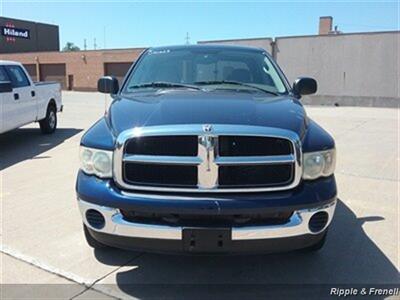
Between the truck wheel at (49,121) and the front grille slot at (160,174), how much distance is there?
869 centimetres

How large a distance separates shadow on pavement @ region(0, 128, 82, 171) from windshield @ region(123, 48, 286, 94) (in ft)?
13.2

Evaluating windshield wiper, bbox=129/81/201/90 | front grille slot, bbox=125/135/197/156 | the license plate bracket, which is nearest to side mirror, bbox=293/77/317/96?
windshield wiper, bbox=129/81/201/90

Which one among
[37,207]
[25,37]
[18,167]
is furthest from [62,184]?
[25,37]

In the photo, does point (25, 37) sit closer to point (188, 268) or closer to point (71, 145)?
point (71, 145)

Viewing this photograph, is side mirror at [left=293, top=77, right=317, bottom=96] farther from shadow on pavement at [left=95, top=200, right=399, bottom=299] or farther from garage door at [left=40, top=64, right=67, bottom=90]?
garage door at [left=40, top=64, right=67, bottom=90]

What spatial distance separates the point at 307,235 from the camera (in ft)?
10.1

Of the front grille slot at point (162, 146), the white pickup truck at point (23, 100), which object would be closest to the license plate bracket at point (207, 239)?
the front grille slot at point (162, 146)

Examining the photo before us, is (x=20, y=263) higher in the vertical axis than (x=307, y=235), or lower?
lower

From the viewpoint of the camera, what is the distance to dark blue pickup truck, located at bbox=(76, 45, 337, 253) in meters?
2.92

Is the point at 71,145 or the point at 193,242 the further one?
the point at 71,145

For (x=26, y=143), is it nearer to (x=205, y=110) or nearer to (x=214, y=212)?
(x=205, y=110)

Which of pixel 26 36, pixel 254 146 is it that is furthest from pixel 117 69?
pixel 254 146

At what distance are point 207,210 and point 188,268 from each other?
3.30 feet

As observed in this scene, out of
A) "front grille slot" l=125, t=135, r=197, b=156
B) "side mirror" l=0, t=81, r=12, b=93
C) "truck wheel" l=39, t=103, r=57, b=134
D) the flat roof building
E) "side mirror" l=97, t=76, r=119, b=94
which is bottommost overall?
"truck wheel" l=39, t=103, r=57, b=134
